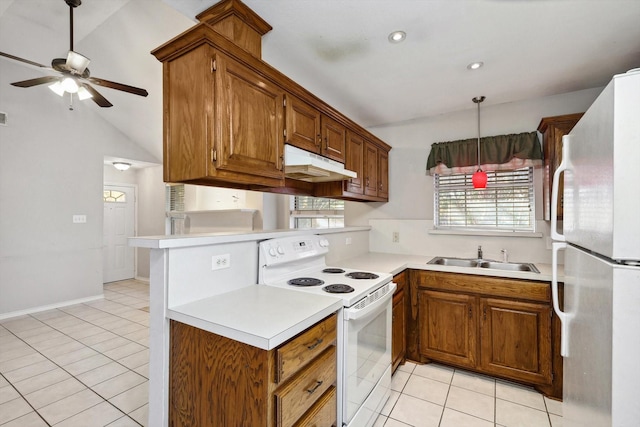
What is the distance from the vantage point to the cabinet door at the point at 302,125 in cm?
195

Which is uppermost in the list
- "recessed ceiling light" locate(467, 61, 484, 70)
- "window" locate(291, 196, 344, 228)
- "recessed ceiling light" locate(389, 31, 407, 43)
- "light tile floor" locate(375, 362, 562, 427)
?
"recessed ceiling light" locate(389, 31, 407, 43)

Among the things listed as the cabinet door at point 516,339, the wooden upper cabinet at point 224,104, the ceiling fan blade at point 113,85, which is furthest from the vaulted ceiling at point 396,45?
the cabinet door at point 516,339

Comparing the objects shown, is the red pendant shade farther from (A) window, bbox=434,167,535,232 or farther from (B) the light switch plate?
(B) the light switch plate

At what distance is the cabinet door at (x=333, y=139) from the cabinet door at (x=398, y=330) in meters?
1.30

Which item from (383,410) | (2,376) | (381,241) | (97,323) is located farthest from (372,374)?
(97,323)

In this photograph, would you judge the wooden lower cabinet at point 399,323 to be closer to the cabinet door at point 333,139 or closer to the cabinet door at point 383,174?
the cabinet door at point 383,174

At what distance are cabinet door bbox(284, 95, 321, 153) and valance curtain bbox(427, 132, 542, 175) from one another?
5.12ft

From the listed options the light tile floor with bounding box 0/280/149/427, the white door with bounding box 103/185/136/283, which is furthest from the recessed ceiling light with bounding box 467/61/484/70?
the white door with bounding box 103/185/136/283

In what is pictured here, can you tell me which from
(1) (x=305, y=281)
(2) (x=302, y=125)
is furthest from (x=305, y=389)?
(2) (x=302, y=125)

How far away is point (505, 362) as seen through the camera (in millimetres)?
2236

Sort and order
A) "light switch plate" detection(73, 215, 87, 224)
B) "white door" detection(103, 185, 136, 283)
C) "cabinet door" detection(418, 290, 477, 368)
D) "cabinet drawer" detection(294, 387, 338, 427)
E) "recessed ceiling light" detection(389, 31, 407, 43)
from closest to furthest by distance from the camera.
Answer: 1. "cabinet drawer" detection(294, 387, 338, 427)
2. "recessed ceiling light" detection(389, 31, 407, 43)
3. "cabinet door" detection(418, 290, 477, 368)
4. "light switch plate" detection(73, 215, 87, 224)
5. "white door" detection(103, 185, 136, 283)

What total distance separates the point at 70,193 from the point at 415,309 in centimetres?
500

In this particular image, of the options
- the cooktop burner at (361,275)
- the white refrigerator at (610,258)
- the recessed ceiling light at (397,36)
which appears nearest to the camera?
the white refrigerator at (610,258)

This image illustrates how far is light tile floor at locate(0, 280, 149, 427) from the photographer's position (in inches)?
74.8
